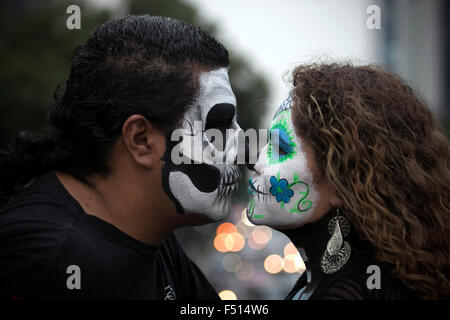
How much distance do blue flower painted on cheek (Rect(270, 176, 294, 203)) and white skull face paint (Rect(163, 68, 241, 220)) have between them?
0.34m

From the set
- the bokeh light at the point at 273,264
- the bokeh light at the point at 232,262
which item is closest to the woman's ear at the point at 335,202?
the bokeh light at the point at 273,264

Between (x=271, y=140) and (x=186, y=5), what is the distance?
897 inches

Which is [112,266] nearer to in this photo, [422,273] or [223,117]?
[223,117]

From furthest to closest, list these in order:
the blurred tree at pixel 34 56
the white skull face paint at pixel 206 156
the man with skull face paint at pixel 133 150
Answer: the blurred tree at pixel 34 56 → the white skull face paint at pixel 206 156 → the man with skull face paint at pixel 133 150

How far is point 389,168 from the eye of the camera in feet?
8.48

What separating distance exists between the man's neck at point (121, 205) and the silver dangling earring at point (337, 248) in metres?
0.95

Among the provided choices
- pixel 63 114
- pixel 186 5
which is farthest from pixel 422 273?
pixel 186 5

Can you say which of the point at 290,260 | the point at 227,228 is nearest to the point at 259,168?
the point at 290,260

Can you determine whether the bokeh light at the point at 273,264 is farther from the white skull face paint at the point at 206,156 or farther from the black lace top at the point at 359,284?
the black lace top at the point at 359,284

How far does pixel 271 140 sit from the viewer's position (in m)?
2.87

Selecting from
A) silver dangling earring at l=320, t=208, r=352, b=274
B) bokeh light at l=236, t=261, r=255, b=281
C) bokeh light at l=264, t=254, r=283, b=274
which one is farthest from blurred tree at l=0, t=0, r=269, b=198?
silver dangling earring at l=320, t=208, r=352, b=274

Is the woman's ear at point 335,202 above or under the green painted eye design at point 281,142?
under

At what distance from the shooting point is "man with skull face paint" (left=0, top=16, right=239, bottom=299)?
272cm

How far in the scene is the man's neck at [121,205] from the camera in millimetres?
2760
